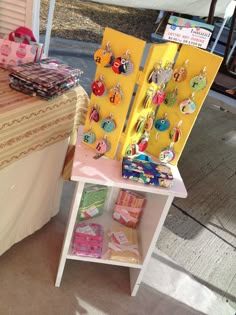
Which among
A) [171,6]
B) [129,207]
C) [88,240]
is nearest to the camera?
[88,240]

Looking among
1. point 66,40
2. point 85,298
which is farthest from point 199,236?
point 66,40

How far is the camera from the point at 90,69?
462cm

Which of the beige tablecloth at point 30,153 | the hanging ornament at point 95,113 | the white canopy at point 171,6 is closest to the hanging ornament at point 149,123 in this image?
the hanging ornament at point 95,113

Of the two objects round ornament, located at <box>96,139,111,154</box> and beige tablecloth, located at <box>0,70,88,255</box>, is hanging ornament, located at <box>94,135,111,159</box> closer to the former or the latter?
round ornament, located at <box>96,139,111,154</box>

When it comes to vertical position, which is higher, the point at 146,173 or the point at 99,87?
the point at 99,87

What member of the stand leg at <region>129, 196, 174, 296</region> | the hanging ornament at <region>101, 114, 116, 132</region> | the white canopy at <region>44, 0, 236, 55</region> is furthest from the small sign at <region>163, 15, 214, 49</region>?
the white canopy at <region>44, 0, 236, 55</region>

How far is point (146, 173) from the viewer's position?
1254 millimetres

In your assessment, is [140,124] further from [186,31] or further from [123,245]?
[123,245]

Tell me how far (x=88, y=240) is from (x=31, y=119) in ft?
2.05

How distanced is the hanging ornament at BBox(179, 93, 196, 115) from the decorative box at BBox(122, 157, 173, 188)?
252 millimetres

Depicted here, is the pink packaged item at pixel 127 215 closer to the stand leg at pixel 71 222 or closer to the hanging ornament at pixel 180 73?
the stand leg at pixel 71 222

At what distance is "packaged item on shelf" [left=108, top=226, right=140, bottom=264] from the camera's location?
58.0 inches

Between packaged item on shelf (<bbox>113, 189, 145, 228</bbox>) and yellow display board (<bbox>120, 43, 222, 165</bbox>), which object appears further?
packaged item on shelf (<bbox>113, 189, 145, 228</bbox>)

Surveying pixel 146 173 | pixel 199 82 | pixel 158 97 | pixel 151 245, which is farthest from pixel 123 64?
pixel 151 245
